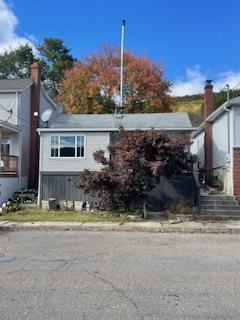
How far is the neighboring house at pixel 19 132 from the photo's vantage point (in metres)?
24.1

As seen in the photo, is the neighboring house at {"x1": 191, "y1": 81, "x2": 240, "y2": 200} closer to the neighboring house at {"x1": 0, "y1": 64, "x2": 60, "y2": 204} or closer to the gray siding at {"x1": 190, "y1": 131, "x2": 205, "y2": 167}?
the gray siding at {"x1": 190, "y1": 131, "x2": 205, "y2": 167}

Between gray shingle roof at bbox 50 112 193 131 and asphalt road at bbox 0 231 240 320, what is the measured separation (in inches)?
394

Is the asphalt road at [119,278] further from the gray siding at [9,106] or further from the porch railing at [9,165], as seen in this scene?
the gray siding at [9,106]

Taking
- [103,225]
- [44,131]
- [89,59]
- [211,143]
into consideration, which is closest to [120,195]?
[103,225]

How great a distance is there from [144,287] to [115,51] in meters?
39.0

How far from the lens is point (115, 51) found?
4397 cm

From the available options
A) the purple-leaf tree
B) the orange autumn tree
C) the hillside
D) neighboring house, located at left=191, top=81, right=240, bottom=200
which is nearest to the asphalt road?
the purple-leaf tree

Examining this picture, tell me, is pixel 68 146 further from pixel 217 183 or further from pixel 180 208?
pixel 217 183

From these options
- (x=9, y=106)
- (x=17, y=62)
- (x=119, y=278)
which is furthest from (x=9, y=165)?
(x=17, y=62)

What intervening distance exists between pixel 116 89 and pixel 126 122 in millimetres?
17574

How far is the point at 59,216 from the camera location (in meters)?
18.0

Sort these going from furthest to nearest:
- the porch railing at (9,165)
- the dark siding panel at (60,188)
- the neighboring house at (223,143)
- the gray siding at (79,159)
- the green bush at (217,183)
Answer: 1. the porch railing at (9,165)
2. the gray siding at (79,159)
3. the green bush at (217,183)
4. the dark siding panel at (60,188)
5. the neighboring house at (223,143)

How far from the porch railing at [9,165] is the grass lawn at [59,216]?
4598mm

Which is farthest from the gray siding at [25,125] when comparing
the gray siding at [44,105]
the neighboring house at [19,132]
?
the gray siding at [44,105]
